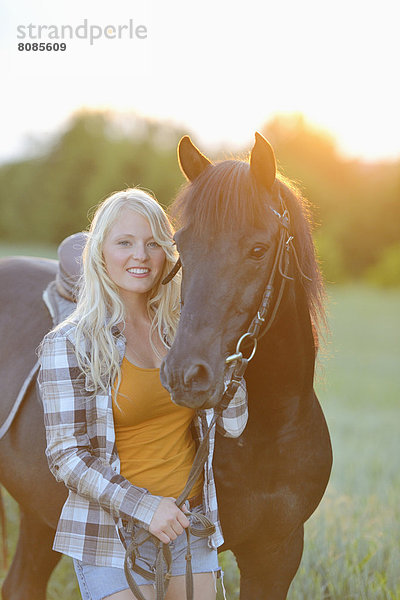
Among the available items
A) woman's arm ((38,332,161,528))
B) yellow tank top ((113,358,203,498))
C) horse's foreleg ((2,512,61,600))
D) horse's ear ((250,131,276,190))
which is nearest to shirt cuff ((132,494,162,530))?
woman's arm ((38,332,161,528))

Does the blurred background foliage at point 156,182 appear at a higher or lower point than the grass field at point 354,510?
higher

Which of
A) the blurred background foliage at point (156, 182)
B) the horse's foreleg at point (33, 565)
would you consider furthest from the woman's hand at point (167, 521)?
the blurred background foliage at point (156, 182)

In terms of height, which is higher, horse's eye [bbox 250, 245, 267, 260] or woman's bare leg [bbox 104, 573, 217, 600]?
horse's eye [bbox 250, 245, 267, 260]

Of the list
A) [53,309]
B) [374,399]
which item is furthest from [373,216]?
[53,309]

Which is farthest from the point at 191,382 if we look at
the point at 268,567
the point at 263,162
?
the point at 268,567

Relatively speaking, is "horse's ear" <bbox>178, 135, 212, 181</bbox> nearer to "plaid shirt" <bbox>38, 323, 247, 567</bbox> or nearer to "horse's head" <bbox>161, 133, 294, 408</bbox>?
"horse's head" <bbox>161, 133, 294, 408</bbox>

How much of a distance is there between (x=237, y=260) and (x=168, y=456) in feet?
2.45

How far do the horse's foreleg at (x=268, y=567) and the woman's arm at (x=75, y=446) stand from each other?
801 millimetres

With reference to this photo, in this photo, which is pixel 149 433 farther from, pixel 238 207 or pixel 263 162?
pixel 263 162

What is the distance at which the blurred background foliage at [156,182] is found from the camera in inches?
1195

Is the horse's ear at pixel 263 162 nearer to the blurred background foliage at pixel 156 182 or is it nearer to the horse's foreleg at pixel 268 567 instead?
the horse's foreleg at pixel 268 567

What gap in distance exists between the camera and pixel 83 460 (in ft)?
6.26

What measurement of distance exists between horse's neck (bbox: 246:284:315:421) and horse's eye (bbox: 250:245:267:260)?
268 millimetres

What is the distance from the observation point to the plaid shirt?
6.16ft
